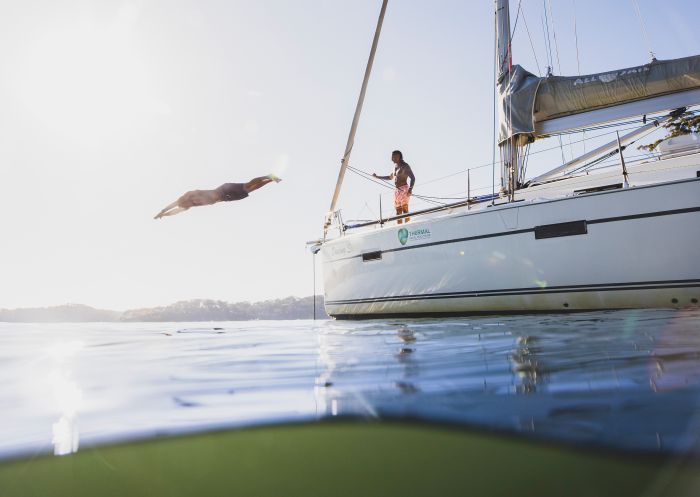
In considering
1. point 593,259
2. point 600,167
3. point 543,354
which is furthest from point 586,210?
point 543,354

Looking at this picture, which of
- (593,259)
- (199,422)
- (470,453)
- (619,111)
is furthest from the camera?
(619,111)

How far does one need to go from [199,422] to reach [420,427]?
0.45 m

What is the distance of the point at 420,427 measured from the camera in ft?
2.96

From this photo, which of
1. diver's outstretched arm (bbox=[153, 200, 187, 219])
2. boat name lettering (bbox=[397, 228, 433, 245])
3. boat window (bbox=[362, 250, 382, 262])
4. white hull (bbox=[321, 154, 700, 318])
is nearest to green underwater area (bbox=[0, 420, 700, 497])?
diver's outstretched arm (bbox=[153, 200, 187, 219])

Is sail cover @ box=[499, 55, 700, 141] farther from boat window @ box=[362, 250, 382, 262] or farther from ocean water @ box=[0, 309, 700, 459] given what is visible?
ocean water @ box=[0, 309, 700, 459]

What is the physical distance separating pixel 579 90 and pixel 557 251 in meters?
2.51

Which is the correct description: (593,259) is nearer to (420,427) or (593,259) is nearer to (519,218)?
(519,218)

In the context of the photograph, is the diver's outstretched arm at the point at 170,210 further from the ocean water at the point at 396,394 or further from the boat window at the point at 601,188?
the boat window at the point at 601,188

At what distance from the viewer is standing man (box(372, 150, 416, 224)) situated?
321 inches

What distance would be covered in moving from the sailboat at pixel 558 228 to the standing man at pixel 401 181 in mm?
300

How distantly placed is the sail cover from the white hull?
101 cm

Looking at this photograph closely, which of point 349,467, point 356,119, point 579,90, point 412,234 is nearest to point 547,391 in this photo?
point 349,467

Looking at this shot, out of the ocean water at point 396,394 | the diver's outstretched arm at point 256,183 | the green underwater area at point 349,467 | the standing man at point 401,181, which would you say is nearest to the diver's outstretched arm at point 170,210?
the diver's outstretched arm at point 256,183

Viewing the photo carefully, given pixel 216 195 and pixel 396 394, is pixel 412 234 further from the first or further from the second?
pixel 396 394
